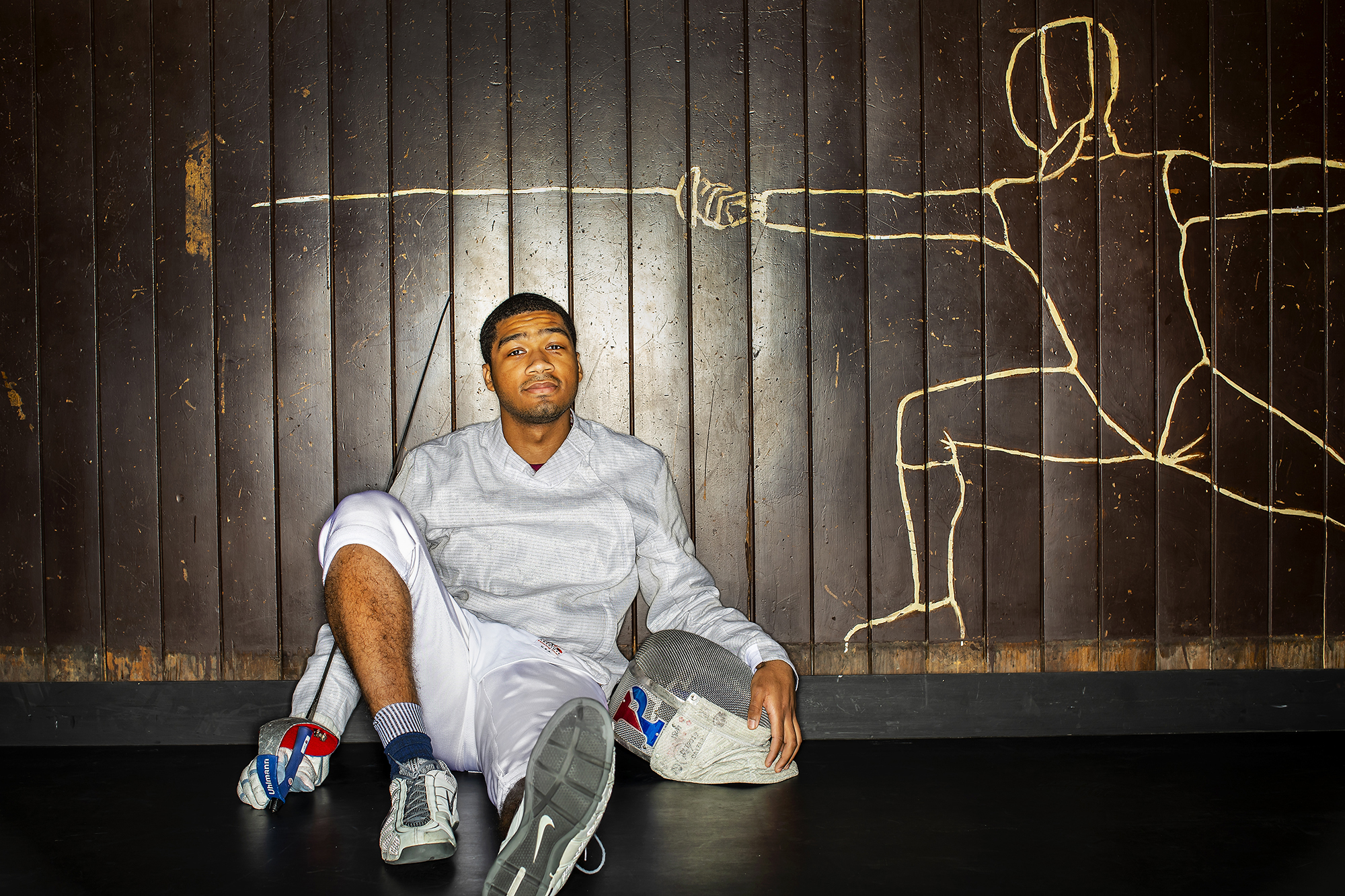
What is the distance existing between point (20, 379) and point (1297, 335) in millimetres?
2873

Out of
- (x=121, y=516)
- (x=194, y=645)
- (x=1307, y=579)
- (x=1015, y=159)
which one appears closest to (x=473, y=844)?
(x=194, y=645)

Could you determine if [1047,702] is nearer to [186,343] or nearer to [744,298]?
[744,298]

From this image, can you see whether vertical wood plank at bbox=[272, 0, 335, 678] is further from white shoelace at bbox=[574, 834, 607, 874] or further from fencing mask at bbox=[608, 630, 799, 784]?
white shoelace at bbox=[574, 834, 607, 874]

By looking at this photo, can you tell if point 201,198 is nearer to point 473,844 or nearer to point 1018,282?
point 473,844

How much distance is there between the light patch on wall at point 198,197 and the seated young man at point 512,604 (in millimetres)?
685

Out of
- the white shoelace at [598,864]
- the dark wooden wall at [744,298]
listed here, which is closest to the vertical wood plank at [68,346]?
the dark wooden wall at [744,298]

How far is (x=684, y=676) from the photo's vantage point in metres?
1.42

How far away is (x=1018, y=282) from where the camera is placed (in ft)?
5.96

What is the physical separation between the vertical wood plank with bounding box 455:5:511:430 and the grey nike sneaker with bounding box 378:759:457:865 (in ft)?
2.71

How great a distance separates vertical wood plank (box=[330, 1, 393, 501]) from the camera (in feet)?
5.87

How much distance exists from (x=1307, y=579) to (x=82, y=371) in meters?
2.80

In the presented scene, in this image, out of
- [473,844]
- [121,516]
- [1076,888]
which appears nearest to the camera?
[1076,888]

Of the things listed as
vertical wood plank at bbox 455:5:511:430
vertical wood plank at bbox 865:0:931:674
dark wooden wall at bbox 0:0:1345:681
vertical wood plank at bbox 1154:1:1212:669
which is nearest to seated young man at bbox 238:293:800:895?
vertical wood plank at bbox 455:5:511:430

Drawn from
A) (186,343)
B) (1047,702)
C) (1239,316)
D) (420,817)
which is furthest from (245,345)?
(1239,316)
